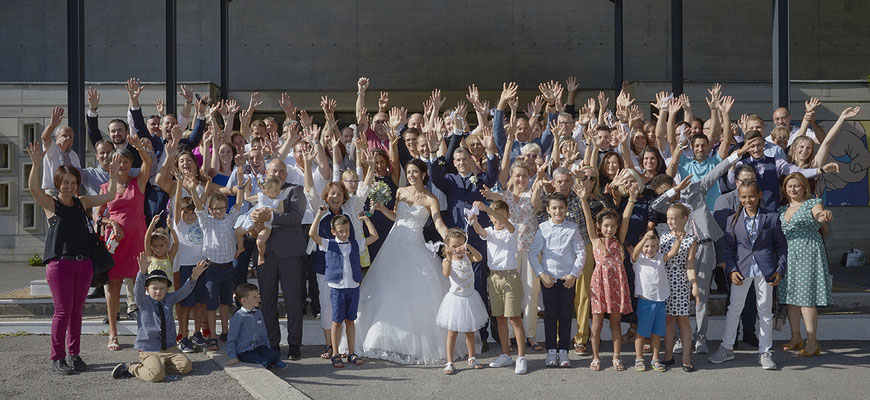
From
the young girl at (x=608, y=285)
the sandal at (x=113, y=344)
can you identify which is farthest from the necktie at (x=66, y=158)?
the young girl at (x=608, y=285)

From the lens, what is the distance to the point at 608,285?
6703 mm

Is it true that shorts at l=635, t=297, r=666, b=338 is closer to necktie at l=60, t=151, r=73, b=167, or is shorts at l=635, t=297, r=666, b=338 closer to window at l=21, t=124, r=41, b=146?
necktie at l=60, t=151, r=73, b=167

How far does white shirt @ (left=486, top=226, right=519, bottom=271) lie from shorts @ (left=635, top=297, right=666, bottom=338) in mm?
1230

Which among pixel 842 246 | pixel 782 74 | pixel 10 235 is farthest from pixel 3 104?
pixel 842 246

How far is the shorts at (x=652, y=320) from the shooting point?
6645mm

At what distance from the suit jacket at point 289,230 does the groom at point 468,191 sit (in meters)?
1.38

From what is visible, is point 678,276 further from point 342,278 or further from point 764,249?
point 342,278

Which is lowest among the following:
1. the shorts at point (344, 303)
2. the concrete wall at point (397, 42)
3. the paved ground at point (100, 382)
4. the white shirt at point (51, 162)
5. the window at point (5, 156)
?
the paved ground at point (100, 382)

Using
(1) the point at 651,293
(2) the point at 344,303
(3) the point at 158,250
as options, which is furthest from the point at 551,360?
(3) the point at 158,250

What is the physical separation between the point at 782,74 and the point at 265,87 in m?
12.2

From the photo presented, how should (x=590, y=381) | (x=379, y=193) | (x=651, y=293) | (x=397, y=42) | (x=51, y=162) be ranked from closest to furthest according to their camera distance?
1. (x=590, y=381)
2. (x=651, y=293)
3. (x=379, y=193)
4. (x=51, y=162)
5. (x=397, y=42)

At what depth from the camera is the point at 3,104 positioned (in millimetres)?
15195

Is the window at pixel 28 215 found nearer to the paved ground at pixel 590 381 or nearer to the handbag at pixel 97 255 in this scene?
the handbag at pixel 97 255

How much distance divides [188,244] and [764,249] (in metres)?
5.49
